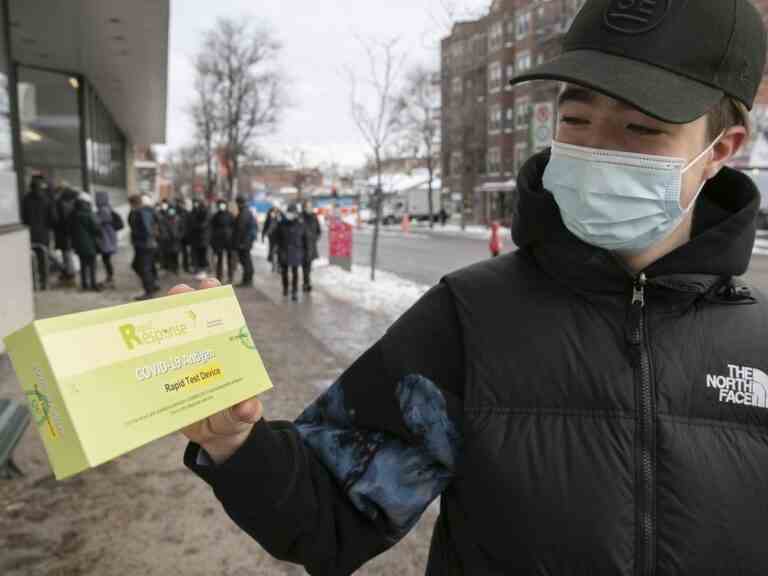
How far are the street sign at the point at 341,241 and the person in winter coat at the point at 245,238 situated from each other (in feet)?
8.81

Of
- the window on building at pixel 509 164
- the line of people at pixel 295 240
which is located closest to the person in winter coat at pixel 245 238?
the line of people at pixel 295 240

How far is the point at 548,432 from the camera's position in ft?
4.05

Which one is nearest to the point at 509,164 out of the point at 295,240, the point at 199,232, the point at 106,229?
the point at 199,232

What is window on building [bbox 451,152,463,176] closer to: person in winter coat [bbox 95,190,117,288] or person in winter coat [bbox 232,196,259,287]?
person in winter coat [bbox 232,196,259,287]

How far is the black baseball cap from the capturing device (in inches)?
47.5

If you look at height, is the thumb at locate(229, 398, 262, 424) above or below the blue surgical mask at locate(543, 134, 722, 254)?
below

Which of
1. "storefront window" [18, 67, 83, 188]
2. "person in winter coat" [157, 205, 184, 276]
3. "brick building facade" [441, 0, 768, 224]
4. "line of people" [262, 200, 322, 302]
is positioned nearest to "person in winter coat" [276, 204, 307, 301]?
"line of people" [262, 200, 322, 302]

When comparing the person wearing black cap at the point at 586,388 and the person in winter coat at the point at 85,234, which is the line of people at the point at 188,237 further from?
the person wearing black cap at the point at 586,388

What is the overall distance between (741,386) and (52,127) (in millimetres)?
19741

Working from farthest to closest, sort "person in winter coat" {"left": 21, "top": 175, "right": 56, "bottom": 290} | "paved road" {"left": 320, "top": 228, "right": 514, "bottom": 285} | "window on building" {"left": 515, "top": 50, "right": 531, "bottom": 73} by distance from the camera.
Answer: "window on building" {"left": 515, "top": 50, "right": 531, "bottom": 73}, "paved road" {"left": 320, "top": 228, "right": 514, "bottom": 285}, "person in winter coat" {"left": 21, "top": 175, "right": 56, "bottom": 290}

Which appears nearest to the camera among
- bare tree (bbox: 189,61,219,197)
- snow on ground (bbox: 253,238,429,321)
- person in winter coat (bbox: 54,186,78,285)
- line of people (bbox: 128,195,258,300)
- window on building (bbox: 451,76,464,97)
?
line of people (bbox: 128,195,258,300)

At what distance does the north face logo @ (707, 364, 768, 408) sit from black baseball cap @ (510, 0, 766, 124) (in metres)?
0.50

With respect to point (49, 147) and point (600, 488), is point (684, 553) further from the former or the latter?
point (49, 147)

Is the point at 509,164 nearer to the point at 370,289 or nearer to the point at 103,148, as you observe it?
the point at 103,148
